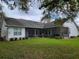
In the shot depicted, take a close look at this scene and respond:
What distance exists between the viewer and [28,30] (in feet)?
142

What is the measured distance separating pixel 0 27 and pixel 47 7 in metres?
22.0

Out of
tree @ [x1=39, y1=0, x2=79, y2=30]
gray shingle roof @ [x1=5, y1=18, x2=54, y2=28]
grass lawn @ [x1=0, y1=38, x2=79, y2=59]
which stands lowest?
grass lawn @ [x1=0, y1=38, x2=79, y2=59]

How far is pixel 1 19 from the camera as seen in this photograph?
3741 cm

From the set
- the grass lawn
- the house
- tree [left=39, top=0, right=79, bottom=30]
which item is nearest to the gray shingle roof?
the house

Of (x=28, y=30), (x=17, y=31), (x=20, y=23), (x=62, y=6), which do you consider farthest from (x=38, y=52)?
(x=28, y=30)

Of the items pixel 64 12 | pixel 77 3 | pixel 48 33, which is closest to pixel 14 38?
pixel 48 33

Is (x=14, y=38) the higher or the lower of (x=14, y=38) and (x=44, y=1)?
the lower

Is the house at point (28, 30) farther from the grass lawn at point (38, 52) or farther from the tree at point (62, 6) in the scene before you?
the tree at point (62, 6)

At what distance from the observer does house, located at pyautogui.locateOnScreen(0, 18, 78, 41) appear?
37031 mm

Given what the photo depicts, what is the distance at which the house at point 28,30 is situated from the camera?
37.0m

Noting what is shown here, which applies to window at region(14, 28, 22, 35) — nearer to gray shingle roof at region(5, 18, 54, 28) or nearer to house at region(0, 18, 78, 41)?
house at region(0, 18, 78, 41)

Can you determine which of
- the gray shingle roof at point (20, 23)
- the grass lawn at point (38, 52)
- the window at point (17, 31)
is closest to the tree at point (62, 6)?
the grass lawn at point (38, 52)

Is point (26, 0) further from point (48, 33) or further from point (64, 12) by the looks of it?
point (48, 33)

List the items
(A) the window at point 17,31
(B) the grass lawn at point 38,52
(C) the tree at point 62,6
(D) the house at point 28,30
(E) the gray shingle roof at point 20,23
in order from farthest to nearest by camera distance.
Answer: (A) the window at point 17,31, (E) the gray shingle roof at point 20,23, (D) the house at point 28,30, (C) the tree at point 62,6, (B) the grass lawn at point 38,52
